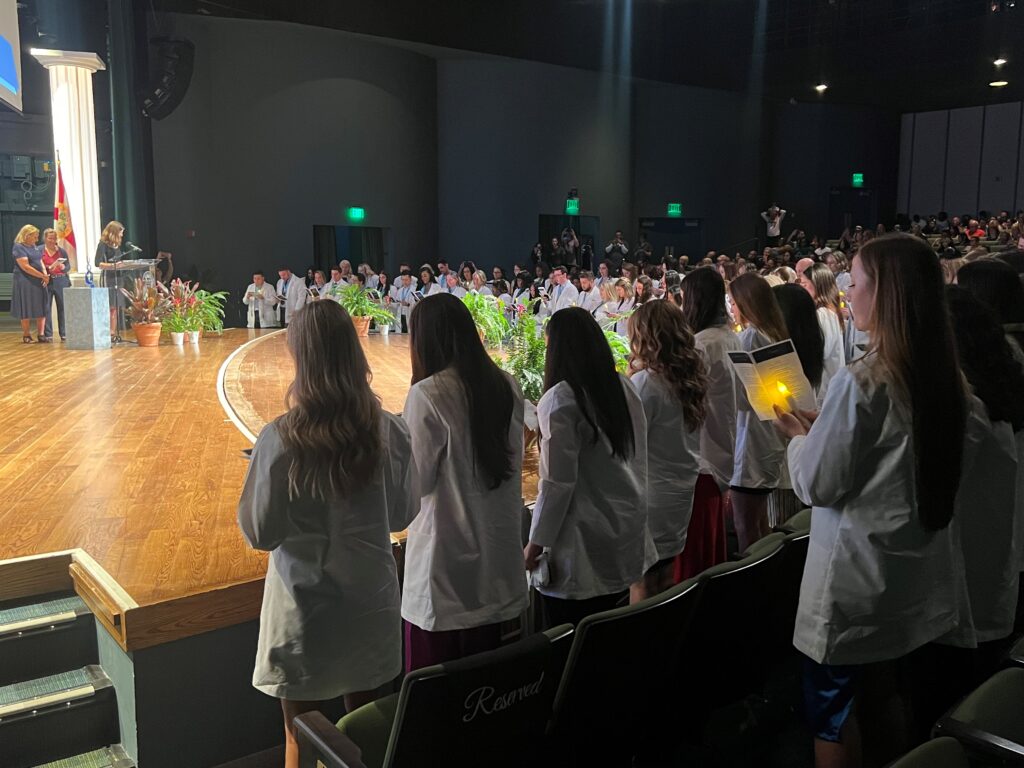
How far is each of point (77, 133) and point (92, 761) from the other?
936 cm

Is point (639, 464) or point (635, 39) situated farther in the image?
point (635, 39)

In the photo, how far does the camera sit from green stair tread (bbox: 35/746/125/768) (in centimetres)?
272

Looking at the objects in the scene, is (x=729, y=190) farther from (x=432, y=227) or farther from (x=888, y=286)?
(x=888, y=286)

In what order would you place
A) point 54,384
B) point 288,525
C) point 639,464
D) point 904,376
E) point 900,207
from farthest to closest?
1. point 900,207
2. point 54,384
3. point 639,464
4. point 288,525
5. point 904,376

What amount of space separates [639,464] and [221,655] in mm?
1481

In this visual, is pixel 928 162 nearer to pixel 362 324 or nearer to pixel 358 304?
pixel 362 324

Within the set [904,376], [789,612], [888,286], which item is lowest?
[789,612]

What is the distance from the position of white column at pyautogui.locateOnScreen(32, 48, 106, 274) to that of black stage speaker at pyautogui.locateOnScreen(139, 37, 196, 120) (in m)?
3.19

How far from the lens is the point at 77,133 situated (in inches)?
403

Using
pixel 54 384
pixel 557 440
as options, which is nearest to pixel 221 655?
pixel 557 440

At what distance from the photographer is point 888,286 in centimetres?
179

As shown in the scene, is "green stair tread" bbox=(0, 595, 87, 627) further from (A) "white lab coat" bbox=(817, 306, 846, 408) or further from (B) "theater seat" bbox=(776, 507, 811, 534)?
(A) "white lab coat" bbox=(817, 306, 846, 408)

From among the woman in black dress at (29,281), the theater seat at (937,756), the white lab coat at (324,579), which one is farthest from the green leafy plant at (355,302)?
the theater seat at (937,756)

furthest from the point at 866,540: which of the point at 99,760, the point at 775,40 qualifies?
the point at 775,40
